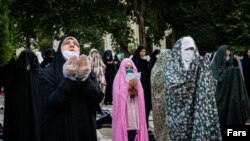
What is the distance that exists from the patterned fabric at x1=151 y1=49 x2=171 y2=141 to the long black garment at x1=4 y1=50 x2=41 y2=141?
1839mm

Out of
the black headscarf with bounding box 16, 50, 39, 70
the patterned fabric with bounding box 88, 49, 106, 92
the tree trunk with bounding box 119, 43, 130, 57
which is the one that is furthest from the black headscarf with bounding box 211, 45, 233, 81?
the tree trunk with bounding box 119, 43, 130, 57

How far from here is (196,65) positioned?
5867mm

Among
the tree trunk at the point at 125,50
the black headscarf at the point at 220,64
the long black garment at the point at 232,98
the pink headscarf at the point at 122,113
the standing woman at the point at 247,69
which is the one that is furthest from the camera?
the tree trunk at the point at 125,50

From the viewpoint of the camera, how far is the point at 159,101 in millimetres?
7949

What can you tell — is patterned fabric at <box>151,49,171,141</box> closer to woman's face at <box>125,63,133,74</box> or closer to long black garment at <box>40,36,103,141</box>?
woman's face at <box>125,63,133,74</box>

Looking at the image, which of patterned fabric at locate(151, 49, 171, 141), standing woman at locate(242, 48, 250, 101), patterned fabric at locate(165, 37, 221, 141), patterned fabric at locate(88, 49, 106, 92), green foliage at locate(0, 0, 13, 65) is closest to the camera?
patterned fabric at locate(165, 37, 221, 141)

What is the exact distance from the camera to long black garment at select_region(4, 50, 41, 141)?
8.23 m

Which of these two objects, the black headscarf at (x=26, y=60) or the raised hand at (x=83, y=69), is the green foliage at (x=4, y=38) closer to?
the black headscarf at (x=26, y=60)

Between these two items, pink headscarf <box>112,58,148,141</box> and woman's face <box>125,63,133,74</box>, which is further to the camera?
woman's face <box>125,63,133,74</box>

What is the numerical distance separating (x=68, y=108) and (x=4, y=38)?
379cm

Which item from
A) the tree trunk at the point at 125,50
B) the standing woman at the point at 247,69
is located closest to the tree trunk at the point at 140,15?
the tree trunk at the point at 125,50

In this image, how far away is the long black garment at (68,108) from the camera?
17.9ft

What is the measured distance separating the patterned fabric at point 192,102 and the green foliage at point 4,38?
3639mm

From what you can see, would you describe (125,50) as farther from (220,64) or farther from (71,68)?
(71,68)
